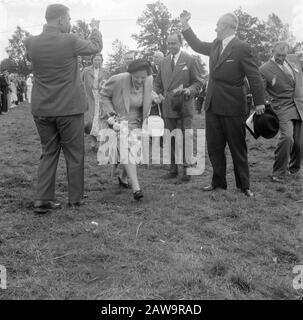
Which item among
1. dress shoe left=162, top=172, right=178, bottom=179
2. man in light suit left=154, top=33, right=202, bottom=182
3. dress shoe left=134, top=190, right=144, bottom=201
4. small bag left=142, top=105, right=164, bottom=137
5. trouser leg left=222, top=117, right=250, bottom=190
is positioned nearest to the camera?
dress shoe left=134, top=190, right=144, bottom=201

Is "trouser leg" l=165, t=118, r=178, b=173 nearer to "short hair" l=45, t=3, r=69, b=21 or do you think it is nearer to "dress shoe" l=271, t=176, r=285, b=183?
"dress shoe" l=271, t=176, r=285, b=183

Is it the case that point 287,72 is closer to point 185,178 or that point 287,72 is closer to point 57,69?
point 185,178

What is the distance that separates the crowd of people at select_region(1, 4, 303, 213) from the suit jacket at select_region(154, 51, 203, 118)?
1 cm

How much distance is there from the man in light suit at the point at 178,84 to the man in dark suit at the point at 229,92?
2.66 ft

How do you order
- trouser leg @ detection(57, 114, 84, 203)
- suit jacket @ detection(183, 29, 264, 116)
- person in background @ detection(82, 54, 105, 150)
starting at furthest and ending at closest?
person in background @ detection(82, 54, 105, 150) < suit jacket @ detection(183, 29, 264, 116) < trouser leg @ detection(57, 114, 84, 203)

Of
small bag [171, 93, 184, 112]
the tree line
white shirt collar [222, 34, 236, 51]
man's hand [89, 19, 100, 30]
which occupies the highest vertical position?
the tree line

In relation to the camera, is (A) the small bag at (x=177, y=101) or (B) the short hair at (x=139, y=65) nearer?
(B) the short hair at (x=139, y=65)

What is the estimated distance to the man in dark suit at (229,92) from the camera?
224 inches

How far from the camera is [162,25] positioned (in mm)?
10148

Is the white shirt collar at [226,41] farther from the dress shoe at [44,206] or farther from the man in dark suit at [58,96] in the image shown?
the dress shoe at [44,206]

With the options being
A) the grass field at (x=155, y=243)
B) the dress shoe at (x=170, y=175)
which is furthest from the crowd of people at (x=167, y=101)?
the grass field at (x=155, y=243)

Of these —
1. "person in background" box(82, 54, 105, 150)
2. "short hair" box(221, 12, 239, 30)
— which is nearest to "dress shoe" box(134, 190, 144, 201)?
"short hair" box(221, 12, 239, 30)

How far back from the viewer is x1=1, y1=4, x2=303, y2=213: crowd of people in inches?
200

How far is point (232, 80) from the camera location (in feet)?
19.0
